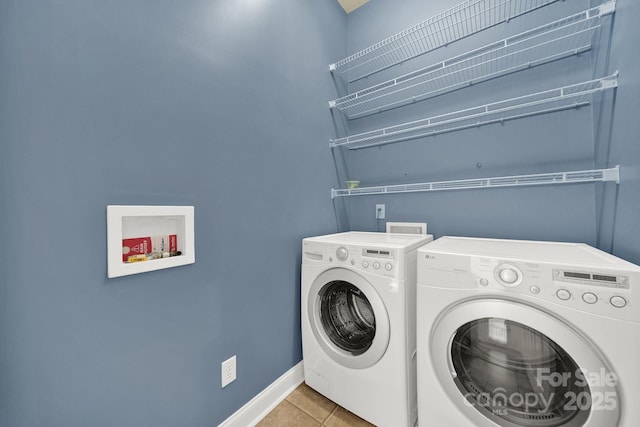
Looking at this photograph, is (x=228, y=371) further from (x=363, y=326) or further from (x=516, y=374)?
(x=516, y=374)

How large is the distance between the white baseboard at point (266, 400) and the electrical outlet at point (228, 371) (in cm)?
16

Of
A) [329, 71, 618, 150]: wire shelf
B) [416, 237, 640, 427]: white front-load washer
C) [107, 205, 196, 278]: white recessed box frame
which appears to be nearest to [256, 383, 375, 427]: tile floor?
[416, 237, 640, 427]: white front-load washer

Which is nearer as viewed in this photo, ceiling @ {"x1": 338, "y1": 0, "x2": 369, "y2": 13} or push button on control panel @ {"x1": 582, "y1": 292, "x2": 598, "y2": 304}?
push button on control panel @ {"x1": 582, "y1": 292, "x2": 598, "y2": 304}

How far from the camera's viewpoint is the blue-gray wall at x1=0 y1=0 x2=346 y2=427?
1.95ft

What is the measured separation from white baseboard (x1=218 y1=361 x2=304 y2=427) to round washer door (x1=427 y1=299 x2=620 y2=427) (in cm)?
83

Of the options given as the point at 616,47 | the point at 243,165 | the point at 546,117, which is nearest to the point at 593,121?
the point at 546,117

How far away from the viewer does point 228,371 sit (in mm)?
1055

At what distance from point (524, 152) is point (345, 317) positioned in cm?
135

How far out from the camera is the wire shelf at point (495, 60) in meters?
1.17

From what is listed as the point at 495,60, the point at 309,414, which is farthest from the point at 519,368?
the point at 495,60

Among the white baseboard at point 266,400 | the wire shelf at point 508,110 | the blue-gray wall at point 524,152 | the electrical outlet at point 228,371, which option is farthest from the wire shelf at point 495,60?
the white baseboard at point 266,400

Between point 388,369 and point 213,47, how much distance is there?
1573mm

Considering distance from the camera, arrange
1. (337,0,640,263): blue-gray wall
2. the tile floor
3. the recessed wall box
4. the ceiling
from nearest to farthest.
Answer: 1. (337,0,640,263): blue-gray wall
2. the tile floor
3. the recessed wall box
4. the ceiling

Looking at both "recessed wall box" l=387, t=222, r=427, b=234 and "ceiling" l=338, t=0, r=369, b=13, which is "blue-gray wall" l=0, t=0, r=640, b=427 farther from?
"ceiling" l=338, t=0, r=369, b=13
